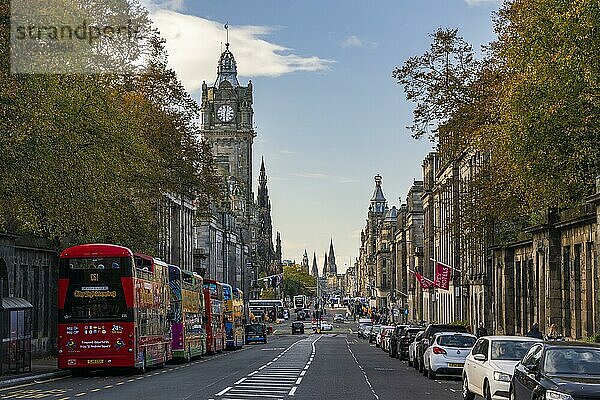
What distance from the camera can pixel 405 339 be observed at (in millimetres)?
52125

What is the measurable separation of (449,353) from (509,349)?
11989 millimetres

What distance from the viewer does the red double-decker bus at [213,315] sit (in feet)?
186

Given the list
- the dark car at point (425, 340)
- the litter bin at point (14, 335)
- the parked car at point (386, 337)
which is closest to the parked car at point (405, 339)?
the dark car at point (425, 340)

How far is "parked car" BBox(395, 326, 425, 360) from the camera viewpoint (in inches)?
2031

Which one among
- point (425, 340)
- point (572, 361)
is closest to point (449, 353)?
point (425, 340)

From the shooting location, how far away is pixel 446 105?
43594 mm

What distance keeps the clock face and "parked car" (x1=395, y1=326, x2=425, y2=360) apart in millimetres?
144040

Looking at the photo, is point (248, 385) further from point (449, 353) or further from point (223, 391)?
point (449, 353)

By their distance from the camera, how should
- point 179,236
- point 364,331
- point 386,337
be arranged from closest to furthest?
point 386,337 < point 179,236 < point 364,331

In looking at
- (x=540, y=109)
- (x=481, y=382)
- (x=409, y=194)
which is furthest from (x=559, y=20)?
(x=409, y=194)

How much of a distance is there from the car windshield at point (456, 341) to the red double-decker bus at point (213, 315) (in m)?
21.8

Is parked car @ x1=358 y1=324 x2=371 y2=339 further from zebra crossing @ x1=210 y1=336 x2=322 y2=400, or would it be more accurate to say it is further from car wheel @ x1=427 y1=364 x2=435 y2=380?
car wheel @ x1=427 y1=364 x2=435 y2=380

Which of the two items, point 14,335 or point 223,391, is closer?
point 223,391

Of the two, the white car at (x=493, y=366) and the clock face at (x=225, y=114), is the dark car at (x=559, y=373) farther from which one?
the clock face at (x=225, y=114)
